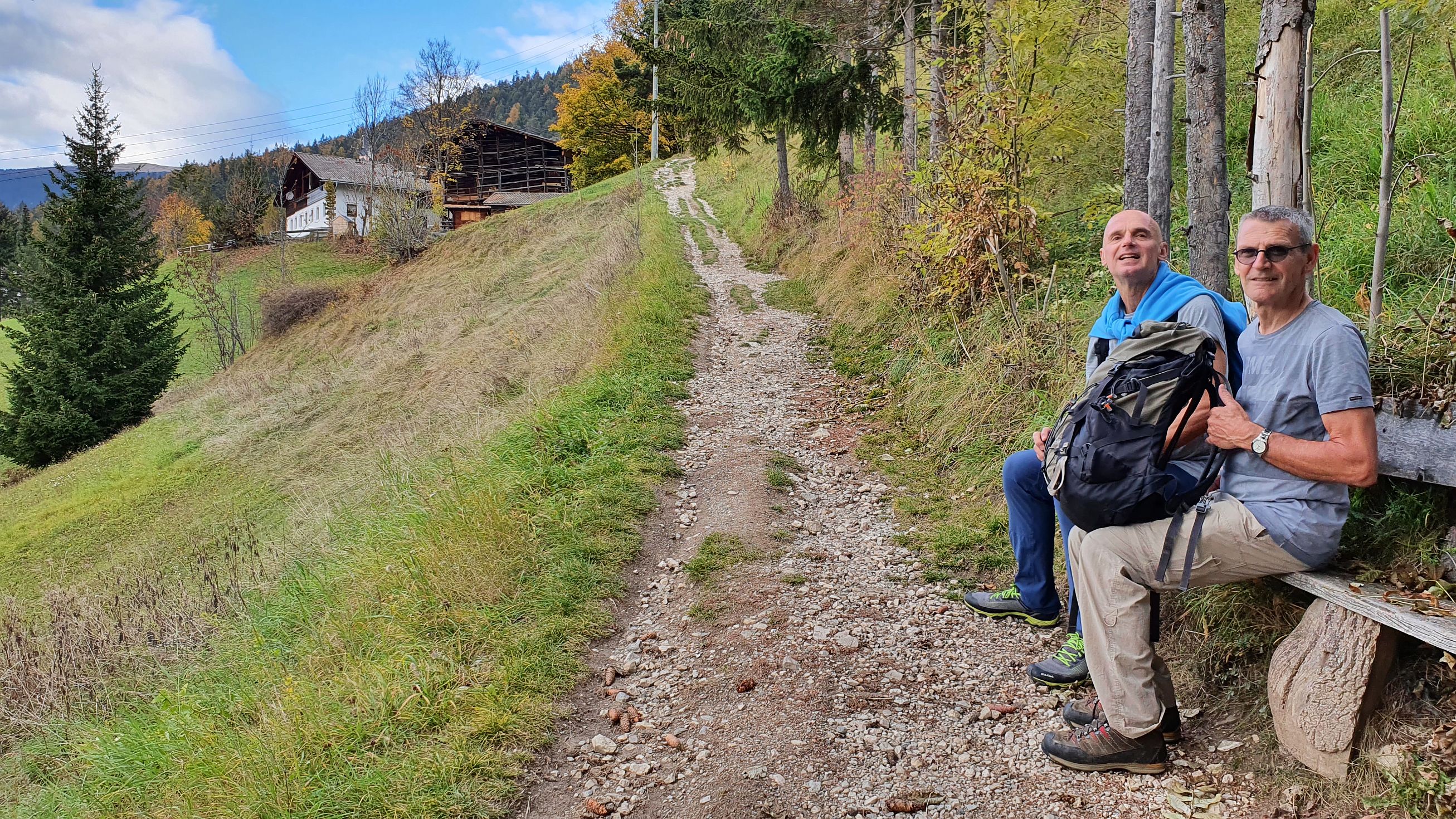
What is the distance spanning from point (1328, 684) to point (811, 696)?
184 centimetres

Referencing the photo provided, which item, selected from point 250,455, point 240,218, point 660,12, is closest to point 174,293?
point 240,218

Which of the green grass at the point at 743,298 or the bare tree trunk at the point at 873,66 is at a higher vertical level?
the bare tree trunk at the point at 873,66

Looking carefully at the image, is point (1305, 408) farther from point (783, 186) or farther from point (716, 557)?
point (783, 186)

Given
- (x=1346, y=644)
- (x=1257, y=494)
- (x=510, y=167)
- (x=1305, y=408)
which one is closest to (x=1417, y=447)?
(x=1305, y=408)

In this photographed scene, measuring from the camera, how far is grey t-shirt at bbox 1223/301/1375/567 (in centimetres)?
259

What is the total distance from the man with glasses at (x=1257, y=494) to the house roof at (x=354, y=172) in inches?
1450

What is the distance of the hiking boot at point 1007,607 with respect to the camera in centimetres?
400

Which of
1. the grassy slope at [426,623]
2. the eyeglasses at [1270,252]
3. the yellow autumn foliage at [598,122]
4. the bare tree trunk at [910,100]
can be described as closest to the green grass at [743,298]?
the grassy slope at [426,623]

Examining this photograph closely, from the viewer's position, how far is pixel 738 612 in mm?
4371

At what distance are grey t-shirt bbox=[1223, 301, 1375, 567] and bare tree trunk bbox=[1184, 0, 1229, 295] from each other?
6.61 feet

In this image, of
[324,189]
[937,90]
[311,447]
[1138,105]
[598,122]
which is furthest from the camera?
[324,189]

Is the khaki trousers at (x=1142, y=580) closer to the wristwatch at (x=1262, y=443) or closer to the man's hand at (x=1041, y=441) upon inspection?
the wristwatch at (x=1262, y=443)

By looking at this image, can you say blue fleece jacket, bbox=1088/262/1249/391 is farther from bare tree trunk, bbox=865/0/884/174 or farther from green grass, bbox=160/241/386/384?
green grass, bbox=160/241/386/384

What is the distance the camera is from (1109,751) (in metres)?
2.91
